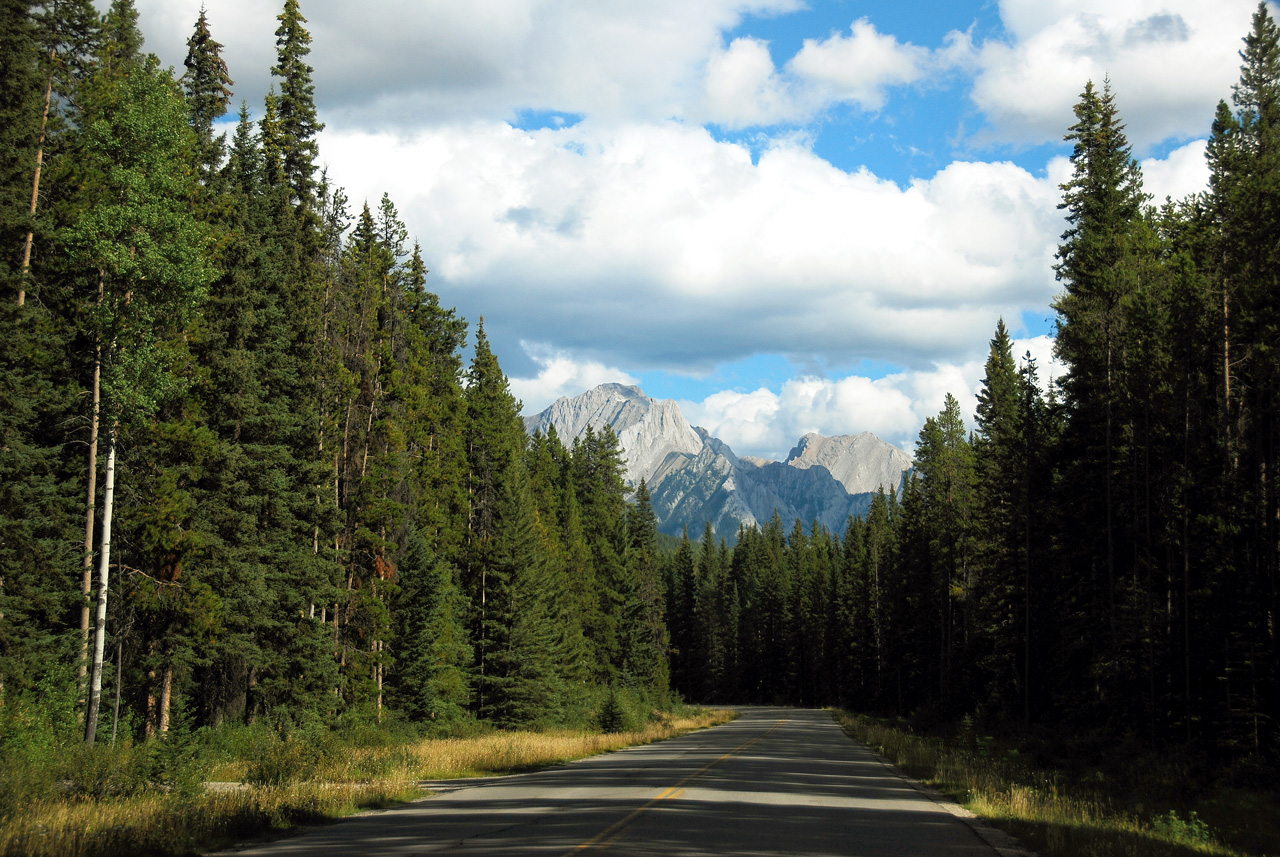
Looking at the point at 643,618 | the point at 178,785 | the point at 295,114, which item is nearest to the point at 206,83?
the point at 295,114

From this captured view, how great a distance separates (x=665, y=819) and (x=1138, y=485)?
2673 centimetres

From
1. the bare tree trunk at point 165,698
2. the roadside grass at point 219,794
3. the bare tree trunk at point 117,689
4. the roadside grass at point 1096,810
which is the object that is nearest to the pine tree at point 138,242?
the bare tree trunk at point 117,689

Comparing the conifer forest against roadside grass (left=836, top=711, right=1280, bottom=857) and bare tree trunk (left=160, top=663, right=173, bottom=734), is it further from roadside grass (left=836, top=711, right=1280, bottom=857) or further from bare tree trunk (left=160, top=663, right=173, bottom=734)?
roadside grass (left=836, top=711, right=1280, bottom=857)

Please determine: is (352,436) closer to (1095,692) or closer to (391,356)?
(391,356)

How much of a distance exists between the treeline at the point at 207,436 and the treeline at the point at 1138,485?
23472mm

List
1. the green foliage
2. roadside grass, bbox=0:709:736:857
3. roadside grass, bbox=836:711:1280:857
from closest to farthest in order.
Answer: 1. roadside grass, bbox=0:709:736:857
2. roadside grass, bbox=836:711:1280:857
3. the green foliage

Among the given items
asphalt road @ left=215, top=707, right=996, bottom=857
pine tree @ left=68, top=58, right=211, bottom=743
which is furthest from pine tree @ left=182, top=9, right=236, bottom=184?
asphalt road @ left=215, top=707, right=996, bottom=857

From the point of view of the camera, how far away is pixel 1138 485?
31.8m

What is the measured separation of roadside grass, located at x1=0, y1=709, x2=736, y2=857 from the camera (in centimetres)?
977

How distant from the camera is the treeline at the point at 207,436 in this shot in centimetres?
2044

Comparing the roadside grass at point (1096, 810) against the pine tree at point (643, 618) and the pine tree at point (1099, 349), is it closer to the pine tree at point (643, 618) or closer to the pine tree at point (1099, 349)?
the pine tree at point (1099, 349)

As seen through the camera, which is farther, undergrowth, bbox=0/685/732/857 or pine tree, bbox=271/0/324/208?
pine tree, bbox=271/0/324/208

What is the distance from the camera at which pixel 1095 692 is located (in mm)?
33219

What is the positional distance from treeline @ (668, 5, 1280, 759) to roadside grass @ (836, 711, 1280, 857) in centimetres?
358
